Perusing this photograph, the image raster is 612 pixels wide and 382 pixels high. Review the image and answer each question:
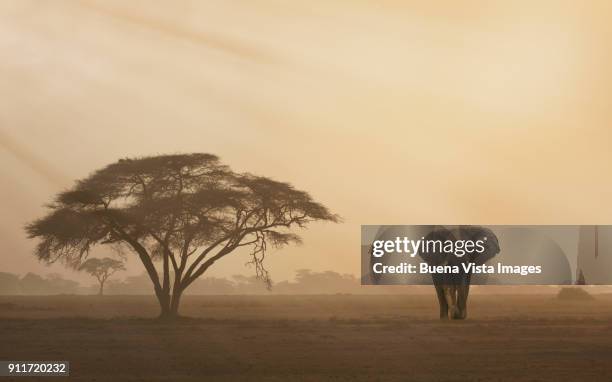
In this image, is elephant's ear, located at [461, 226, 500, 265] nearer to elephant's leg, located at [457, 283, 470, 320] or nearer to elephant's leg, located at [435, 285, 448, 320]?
elephant's leg, located at [457, 283, 470, 320]

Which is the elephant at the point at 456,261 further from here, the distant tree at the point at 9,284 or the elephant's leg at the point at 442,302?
the distant tree at the point at 9,284

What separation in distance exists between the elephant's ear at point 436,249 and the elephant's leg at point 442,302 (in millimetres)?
412

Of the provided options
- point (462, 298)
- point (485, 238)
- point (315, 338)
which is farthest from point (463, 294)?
point (315, 338)

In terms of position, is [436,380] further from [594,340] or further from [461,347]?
[594,340]

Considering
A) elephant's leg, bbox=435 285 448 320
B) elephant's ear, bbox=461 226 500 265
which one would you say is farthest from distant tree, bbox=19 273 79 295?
elephant's ear, bbox=461 226 500 265

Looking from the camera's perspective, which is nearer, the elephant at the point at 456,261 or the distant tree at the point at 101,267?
the elephant at the point at 456,261

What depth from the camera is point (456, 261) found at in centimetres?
1521

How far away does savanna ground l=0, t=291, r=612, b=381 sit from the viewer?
1316cm

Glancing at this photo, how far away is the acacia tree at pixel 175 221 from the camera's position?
52.4 feet

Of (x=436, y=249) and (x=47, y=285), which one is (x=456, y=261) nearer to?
(x=436, y=249)

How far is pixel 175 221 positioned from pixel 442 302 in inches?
168

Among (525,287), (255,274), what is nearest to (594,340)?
(525,287)

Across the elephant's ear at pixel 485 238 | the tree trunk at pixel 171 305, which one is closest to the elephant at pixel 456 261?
the elephant's ear at pixel 485 238

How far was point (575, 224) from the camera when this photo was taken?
1452cm
